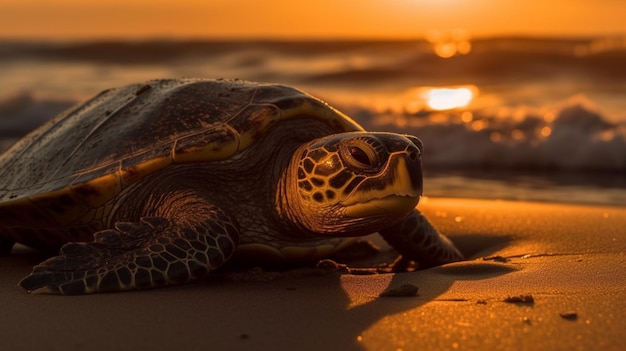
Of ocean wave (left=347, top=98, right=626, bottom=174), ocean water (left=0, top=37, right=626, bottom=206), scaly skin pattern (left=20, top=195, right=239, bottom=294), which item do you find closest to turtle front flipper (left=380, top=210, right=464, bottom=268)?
scaly skin pattern (left=20, top=195, right=239, bottom=294)

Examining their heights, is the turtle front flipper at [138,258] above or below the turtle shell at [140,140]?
below

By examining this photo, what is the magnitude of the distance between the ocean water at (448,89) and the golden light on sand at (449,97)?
49 mm

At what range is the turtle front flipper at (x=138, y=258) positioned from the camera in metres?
3.10

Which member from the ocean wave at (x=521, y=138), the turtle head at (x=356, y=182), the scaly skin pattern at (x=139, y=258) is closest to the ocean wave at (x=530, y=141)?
the ocean wave at (x=521, y=138)

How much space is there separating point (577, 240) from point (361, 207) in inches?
66.4

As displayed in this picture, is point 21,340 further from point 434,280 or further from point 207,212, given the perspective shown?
point 434,280

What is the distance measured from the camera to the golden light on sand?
1388 cm

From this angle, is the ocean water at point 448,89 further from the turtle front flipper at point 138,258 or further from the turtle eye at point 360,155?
the turtle front flipper at point 138,258

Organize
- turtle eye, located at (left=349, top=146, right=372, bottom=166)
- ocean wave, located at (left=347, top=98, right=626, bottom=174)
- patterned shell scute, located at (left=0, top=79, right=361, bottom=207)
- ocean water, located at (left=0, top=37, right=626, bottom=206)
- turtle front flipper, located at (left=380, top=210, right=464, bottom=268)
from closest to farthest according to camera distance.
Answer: turtle eye, located at (left=349, top=146, right=372, bottom=166), patterned shell scute, located at (left=0, top=79, right=361, bottom=207), turtle front flipper, located at (left=380, top=210, right=464, bottom=268), ocean water, located at (left=0, top=37, right=626, bottom=206), ocean wave, located at (left=347, top=98, right=626, bottom=174)

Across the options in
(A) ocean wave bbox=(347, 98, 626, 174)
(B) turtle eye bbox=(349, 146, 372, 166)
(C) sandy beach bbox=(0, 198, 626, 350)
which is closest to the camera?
(C) sandy beach bbox=(0, 198, 626, 350)

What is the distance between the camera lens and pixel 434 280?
11.2 ft

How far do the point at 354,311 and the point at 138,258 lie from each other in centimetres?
89

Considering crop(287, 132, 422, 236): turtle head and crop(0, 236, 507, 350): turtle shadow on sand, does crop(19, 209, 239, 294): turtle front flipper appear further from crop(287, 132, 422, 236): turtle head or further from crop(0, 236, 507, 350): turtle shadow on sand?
crop(287, 132, 422, 236): turtle head

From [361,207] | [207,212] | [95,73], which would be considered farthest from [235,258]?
[95,73]
